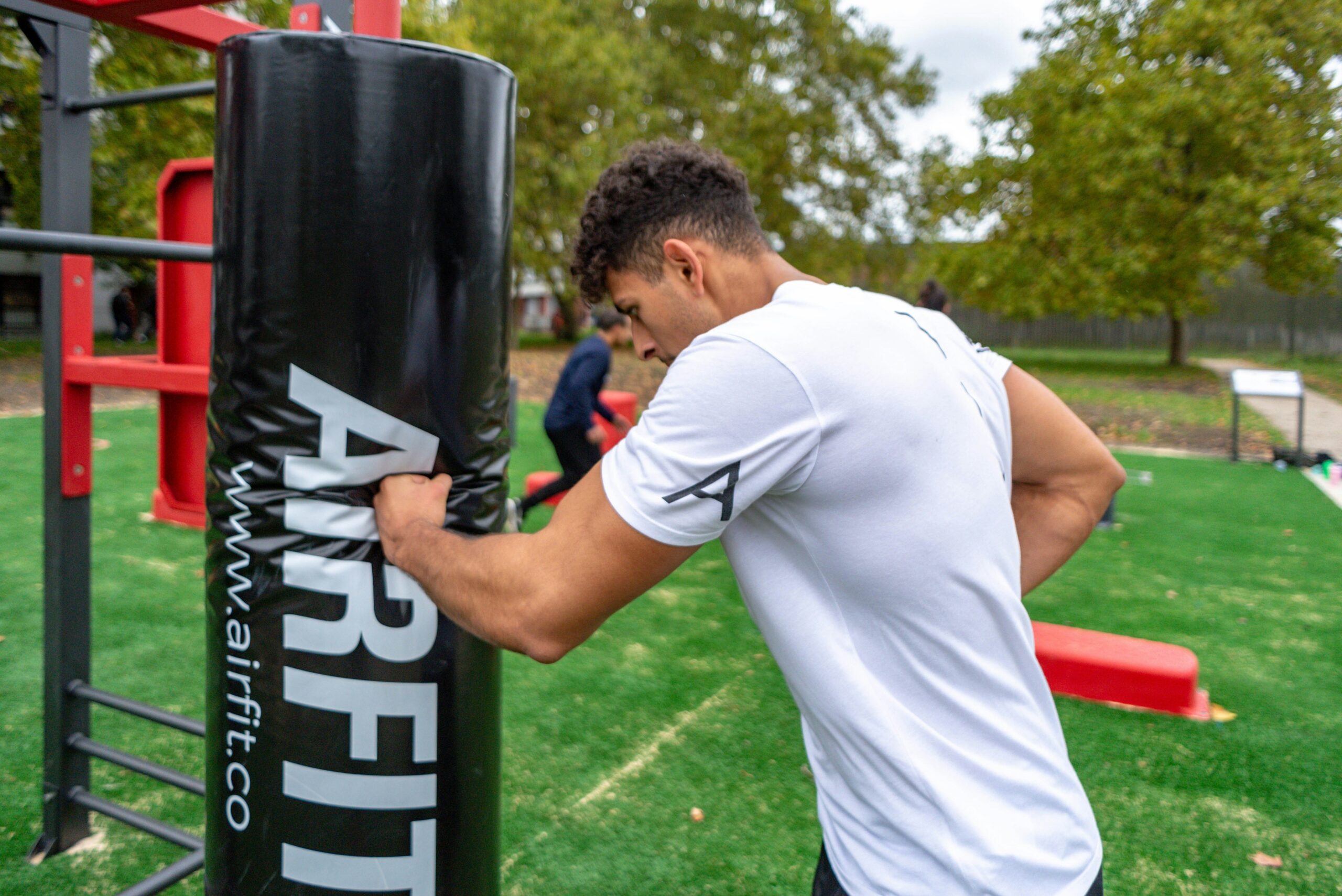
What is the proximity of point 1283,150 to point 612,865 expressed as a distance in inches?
886

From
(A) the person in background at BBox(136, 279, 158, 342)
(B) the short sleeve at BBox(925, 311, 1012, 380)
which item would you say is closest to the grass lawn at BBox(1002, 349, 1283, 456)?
(B) the short sleeve at BBox(925, 311, 1012, 380)

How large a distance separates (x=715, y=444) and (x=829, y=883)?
2.58 feet

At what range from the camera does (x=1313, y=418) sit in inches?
619

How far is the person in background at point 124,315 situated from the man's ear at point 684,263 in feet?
81.0

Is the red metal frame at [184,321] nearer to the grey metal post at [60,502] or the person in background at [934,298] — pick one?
the grey metal post at [60,502]

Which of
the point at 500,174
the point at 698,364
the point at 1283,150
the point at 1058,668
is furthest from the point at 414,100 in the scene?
the point at 1283,150

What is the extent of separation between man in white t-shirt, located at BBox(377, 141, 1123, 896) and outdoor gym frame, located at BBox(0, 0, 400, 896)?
6.02 ft

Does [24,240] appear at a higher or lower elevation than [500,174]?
lower

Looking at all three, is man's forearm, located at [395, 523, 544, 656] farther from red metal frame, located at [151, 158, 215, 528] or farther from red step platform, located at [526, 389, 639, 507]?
red step platform, located at [526, 389, 639, 507]

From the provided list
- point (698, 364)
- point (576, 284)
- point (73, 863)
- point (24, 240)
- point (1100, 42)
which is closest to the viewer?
point (698, 364)

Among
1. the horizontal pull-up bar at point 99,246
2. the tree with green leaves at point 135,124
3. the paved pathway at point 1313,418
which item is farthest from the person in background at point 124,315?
the horizontal pull-up bar at point 99,246

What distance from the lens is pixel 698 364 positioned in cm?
123

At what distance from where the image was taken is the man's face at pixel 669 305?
62.2 inches

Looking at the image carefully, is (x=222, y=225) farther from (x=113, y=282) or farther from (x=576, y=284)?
(x=113, y=282)
